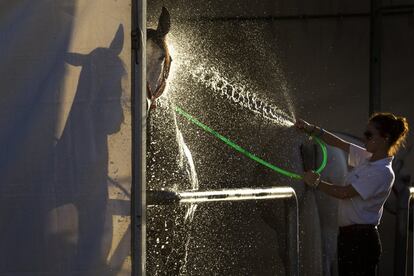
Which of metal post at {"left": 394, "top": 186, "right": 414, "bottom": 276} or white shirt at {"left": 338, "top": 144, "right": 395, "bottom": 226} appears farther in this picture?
metal post at {"left": 394, "top": 186, "right": 414, "bottom": 276}

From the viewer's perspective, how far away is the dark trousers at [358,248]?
4.98 metres

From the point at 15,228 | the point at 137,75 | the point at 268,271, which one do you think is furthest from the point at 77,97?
the point at 268,271

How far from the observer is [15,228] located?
2.97 metres

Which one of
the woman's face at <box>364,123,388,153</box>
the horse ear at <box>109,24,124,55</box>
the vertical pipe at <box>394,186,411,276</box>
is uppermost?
the horse ear at <box>109,24,124,55</box>

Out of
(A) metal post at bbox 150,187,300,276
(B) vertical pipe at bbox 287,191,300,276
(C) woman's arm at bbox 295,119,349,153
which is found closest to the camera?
(A) metal post at bbox 150,187,300,276

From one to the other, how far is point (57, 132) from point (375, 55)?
182 inches

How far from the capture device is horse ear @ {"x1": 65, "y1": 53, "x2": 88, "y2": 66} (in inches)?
118

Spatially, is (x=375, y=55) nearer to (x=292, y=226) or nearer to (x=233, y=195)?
(x=292, y=226)

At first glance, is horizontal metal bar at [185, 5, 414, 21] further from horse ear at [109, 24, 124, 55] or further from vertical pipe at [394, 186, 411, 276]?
horse ear at [109, 24, 124, 55]

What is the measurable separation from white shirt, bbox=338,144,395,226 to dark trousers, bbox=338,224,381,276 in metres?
0.04

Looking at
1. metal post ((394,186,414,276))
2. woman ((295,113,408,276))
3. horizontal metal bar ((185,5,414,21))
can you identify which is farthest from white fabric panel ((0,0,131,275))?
horizontal metal bar ((185,5,414,21))

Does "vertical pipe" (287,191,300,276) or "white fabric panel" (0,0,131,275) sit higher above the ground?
"white fabric panel" (0,0,131,275)

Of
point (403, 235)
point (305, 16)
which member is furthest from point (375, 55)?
point (403, 235)

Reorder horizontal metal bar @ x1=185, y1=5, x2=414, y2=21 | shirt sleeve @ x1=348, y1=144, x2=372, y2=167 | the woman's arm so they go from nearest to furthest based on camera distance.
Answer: the woman's arm → shirt sleeve @ x1=348, y1=144, x2=372, y2=167 → horizontal metal bar @ x1=185, y1=5, x2=414, y2=21
